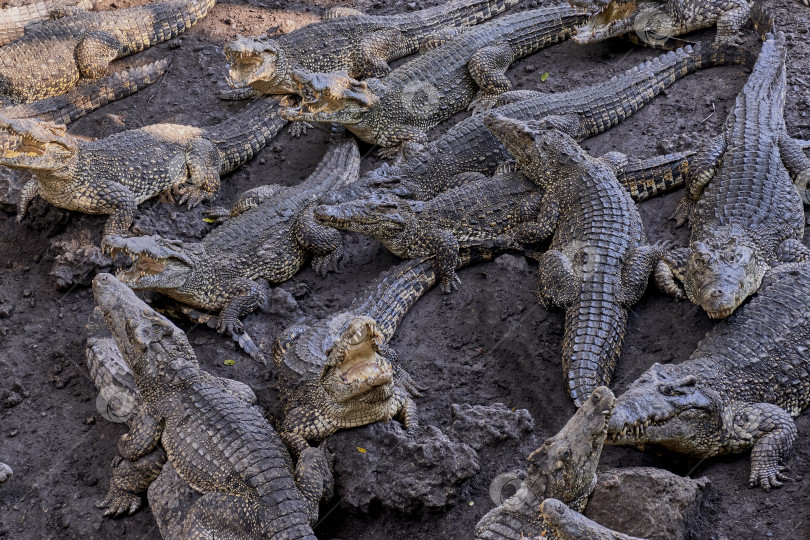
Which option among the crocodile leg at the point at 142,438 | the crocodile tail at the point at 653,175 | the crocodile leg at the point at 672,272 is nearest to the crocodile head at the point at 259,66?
the crocodile tail at the point at 653,175

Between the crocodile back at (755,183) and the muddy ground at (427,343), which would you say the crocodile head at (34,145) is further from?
the crocodile back at (755,183)

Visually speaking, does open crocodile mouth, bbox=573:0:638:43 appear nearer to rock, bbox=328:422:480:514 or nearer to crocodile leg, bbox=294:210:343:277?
crocodile leg, bbox=294:210:343:277

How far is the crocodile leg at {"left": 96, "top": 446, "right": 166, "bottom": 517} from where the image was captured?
4508mm

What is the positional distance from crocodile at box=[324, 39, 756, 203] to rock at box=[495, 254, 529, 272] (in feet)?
2.97

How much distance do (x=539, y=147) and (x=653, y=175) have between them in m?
Answer: 0.85

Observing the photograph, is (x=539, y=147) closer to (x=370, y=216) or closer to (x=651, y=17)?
(x=370, y=216)

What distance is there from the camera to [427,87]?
22.8ft

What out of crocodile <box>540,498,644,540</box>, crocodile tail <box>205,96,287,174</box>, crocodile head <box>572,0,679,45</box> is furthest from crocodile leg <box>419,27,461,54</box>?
crocodile <box>540,498,644,540</box>

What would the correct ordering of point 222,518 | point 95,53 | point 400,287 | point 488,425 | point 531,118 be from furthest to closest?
point 95,53 → point 531,118 → point 400,287 → point 488,425 → point 222,518

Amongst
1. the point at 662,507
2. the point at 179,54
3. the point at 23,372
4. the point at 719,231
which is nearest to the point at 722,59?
the point at 719,231

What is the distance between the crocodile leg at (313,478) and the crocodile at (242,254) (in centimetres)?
142

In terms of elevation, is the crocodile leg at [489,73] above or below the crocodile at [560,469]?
above

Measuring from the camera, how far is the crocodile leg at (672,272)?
4902 millimetres

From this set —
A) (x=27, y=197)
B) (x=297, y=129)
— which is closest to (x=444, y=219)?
(x=297, y=129)
